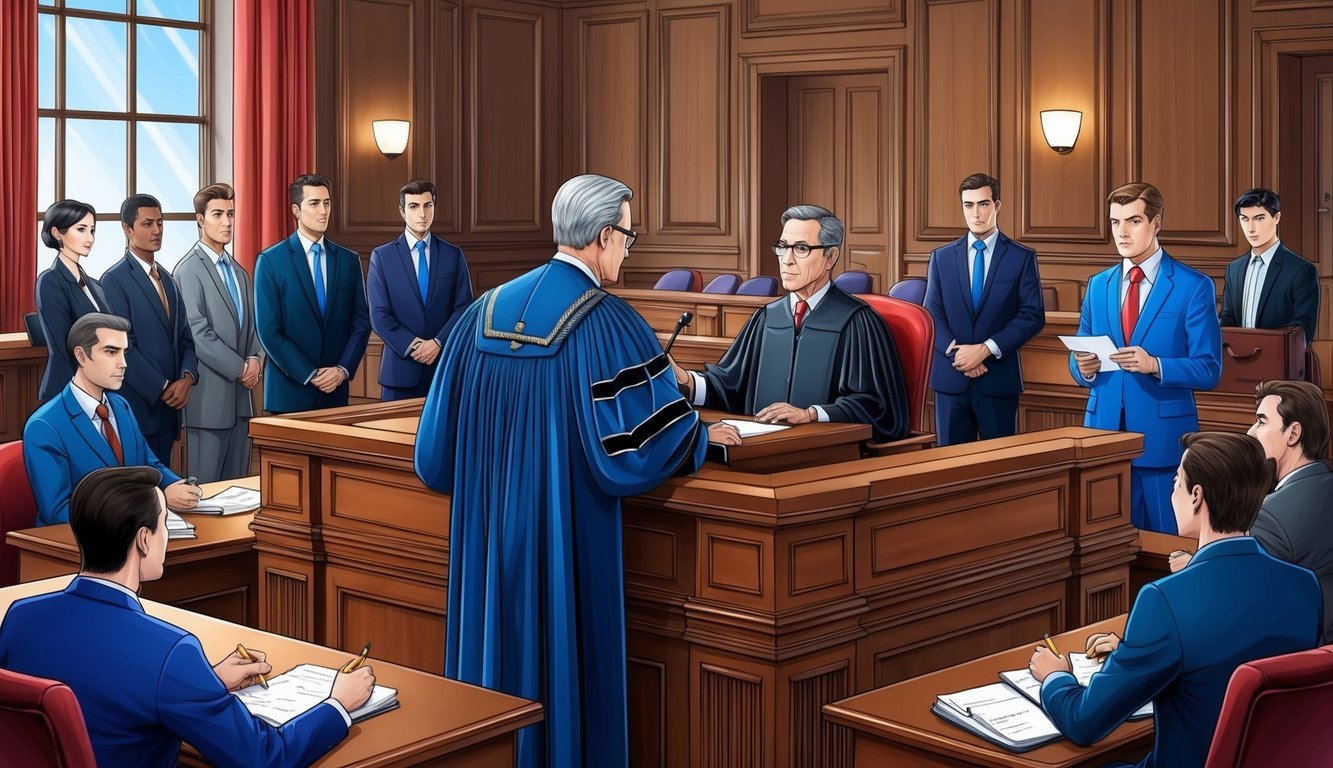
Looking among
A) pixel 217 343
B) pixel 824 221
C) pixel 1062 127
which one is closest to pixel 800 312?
pixel 824 221

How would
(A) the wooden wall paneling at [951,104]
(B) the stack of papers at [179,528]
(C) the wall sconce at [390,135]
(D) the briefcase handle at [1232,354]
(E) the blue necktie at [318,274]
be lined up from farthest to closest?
(C) the wall sconce at [390,135] < (A) the wooden wall paneling at [951,104] < (D) the briefcase handle at [1232,354] < (E) the blue necktie at [318,274] < (B) the stack of papers at [179,528]

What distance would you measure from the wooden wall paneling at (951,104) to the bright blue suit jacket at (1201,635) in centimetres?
734

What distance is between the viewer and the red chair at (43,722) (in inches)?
77.4

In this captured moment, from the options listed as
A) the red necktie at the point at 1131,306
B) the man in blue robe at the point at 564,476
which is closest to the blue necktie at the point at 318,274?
the man in blue robe at the point at 564,476

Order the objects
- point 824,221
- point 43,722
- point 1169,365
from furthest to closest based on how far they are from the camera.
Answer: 1. point 1169,365
2. point 824,221
3. point 43,722

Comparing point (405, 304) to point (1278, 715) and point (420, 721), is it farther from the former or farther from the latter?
point (1278, 715)

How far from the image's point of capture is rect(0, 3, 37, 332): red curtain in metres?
7.65

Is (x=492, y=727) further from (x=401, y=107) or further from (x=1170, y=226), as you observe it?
(x=401, y=107)

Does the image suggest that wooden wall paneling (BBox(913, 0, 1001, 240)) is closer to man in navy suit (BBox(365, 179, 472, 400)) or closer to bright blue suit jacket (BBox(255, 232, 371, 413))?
man in navy suit (BBox(365, 179, 472, 400))

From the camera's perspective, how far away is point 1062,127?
892 centimetres

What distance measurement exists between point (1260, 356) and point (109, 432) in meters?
4.32

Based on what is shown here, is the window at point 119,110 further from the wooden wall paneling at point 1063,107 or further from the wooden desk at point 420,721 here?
the wooden desk at point 420,721

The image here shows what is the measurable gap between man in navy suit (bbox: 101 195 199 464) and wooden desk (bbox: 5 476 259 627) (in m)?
1.29

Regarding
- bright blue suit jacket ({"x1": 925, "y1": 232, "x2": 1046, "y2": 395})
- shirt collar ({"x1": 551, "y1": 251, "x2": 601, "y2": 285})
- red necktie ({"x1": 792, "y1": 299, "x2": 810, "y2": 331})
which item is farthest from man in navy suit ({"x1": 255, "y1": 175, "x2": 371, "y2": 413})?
shirt collar ({"x1": 551, "y1": 251, "x2": 601, "y2": 285})
